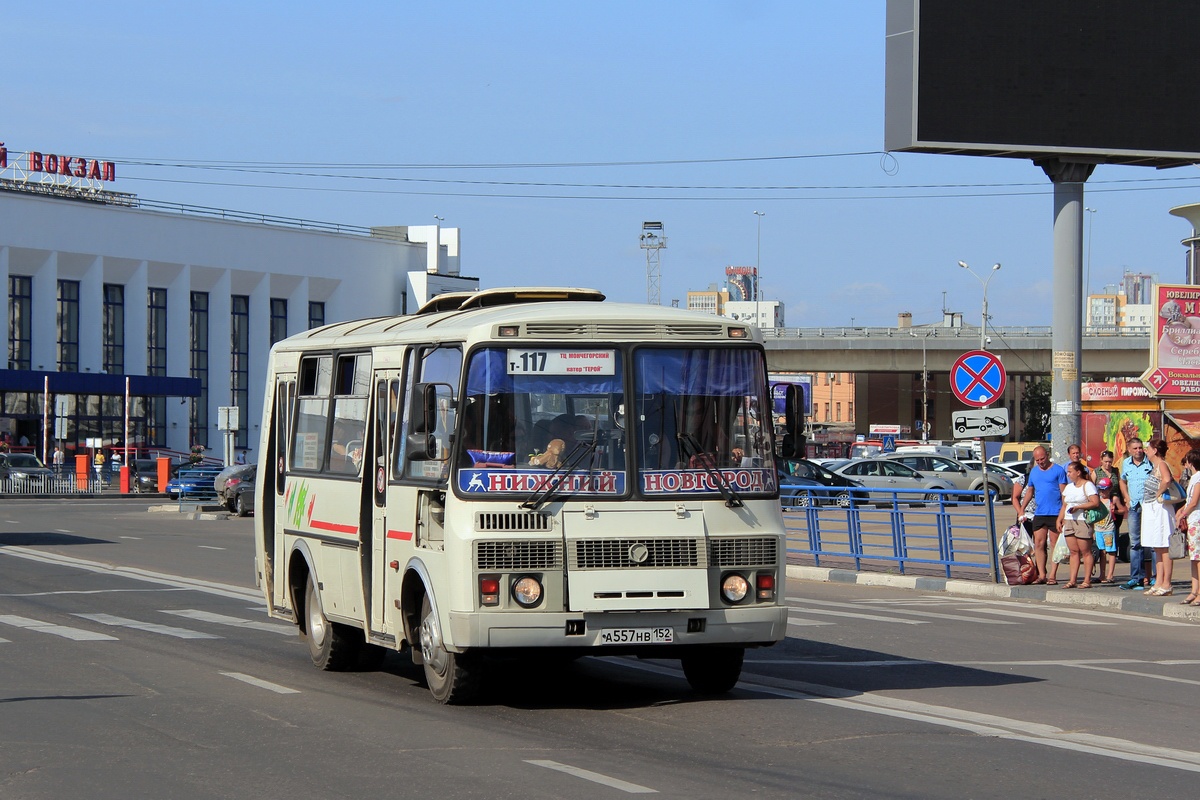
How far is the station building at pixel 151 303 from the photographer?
3157 inches

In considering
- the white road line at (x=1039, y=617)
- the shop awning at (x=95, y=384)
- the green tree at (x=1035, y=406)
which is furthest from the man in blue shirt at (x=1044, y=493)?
the green tree at (x=1035, y=406)

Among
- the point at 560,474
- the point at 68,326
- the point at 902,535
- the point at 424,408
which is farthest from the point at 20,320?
the point at 560,474

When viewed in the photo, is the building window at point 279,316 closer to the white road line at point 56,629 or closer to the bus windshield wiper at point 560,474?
the white road line at point 56,629

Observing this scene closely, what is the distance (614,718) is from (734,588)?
112cm

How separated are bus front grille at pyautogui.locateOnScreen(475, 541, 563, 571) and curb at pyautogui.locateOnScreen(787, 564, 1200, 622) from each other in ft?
33.9

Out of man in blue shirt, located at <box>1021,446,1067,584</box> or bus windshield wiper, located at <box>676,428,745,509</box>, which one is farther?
man in blue shirt, located at <box>1021,446,1067,584</box>

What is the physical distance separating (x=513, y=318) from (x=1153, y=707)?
198 inches

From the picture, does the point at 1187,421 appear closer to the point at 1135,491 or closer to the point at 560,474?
the point at 1135,491

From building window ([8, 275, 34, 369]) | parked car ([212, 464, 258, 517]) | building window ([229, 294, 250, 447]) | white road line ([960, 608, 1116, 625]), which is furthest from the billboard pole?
building window ([229, 294, 250, 447])

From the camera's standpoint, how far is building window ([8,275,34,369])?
263 ft

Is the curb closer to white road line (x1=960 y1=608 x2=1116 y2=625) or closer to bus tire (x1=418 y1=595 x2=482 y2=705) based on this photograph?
white road line (x1=960 y1=608 x2=1116 y2=625)

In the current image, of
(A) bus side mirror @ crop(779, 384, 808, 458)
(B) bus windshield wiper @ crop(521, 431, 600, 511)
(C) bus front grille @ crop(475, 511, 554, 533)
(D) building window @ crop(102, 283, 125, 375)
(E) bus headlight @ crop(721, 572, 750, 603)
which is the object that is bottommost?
(E) bus headlight @ crop(721, 572, 750, 603)

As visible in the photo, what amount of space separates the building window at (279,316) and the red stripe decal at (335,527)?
84050 millimetres

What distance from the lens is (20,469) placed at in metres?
59.4
